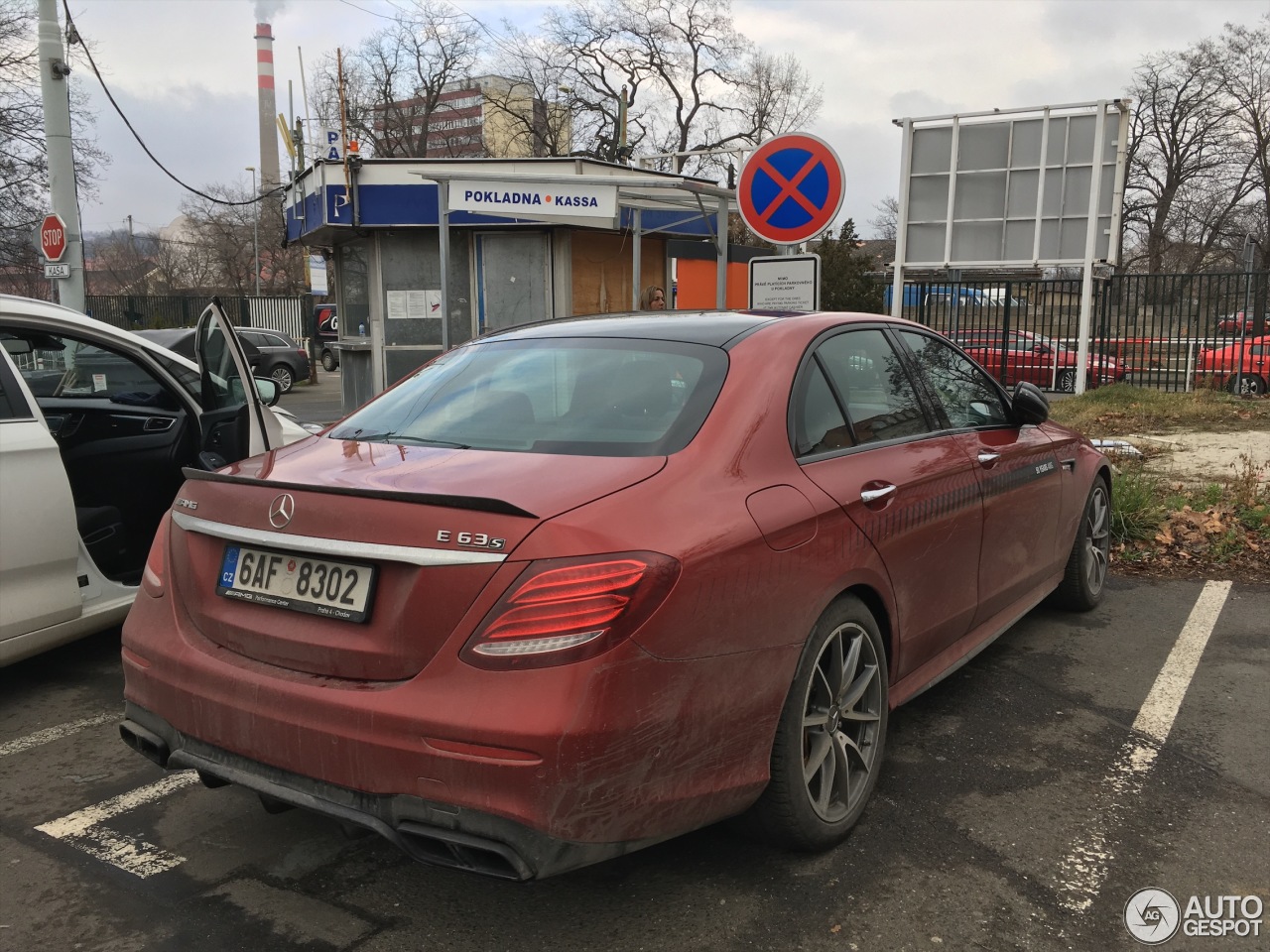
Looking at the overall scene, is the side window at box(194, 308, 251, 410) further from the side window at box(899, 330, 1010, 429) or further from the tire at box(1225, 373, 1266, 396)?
the tire at box(1225, 373, 1266, 396)

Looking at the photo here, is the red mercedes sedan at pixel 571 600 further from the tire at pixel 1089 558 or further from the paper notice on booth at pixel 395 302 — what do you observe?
the paper notice on booth at pixel 395 302

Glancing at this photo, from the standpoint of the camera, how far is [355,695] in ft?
7.47

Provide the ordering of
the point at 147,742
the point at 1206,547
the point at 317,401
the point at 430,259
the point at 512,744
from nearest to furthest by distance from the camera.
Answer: the point at 512,744
the point at 147,742
the point at 1206,547
the point at 430,259
the point at 317,401

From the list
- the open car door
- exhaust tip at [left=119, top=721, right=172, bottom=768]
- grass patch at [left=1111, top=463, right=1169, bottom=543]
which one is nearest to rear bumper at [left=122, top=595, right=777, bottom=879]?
exhaust tip at [left=119, top=721, right=172, bottom=768]

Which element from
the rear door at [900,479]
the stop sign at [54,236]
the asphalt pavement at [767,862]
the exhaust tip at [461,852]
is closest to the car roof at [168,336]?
the stop sign at [54,236]

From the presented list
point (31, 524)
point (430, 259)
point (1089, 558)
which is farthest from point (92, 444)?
point (430, 259)

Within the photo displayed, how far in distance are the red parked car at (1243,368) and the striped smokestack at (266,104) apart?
7589 centimetres

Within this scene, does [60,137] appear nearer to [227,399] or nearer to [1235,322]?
[227,399]

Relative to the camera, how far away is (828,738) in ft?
9.29

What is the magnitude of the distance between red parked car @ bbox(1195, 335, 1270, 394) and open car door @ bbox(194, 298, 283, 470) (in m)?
16.3

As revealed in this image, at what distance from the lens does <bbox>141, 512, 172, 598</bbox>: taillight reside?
281 cm

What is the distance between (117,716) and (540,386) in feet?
7.82

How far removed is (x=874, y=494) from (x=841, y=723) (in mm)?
679

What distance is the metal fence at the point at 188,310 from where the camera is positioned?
35.9 meters
